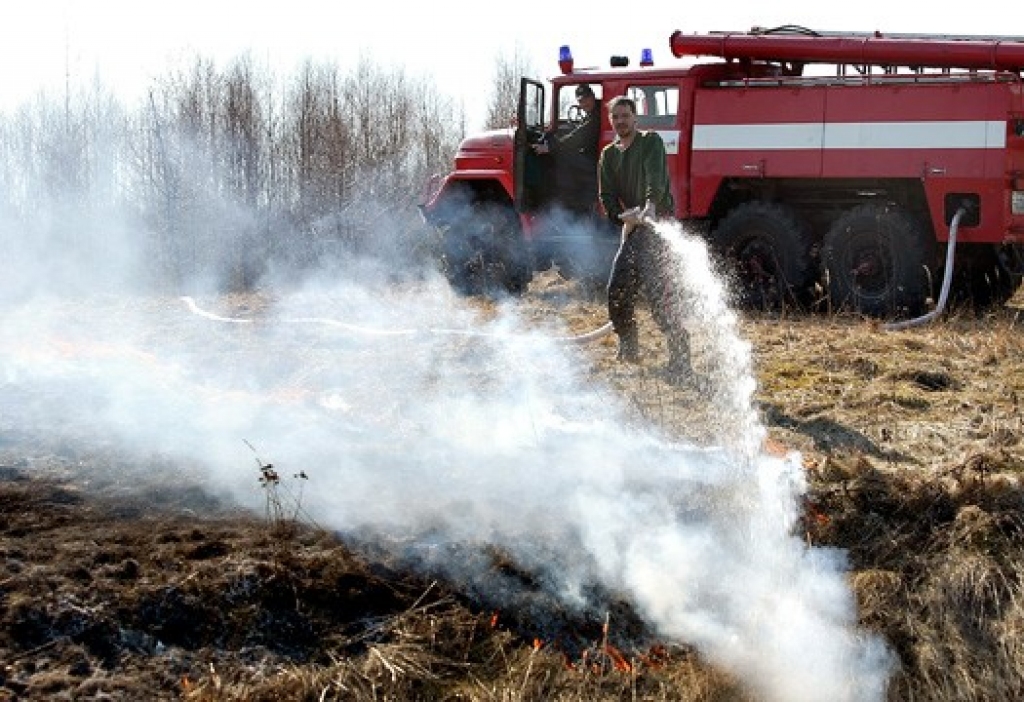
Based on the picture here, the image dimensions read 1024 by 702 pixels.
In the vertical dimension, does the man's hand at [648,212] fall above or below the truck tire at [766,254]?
above

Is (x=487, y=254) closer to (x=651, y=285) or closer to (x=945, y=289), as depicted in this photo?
(x=945, y=289)

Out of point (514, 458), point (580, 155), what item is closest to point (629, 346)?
point (514, 458)

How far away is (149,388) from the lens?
300 inches

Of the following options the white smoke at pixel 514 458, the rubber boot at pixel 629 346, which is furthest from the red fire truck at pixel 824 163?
the rubber boot at pixel 629 346

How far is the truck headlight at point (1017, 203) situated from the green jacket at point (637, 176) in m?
3.98

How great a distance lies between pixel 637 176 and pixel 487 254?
524 centimetres

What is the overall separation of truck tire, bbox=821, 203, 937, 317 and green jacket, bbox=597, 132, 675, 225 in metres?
3.26

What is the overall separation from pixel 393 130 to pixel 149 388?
58.5ft

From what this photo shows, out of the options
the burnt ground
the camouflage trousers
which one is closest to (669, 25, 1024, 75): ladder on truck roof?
the camouflage trousers

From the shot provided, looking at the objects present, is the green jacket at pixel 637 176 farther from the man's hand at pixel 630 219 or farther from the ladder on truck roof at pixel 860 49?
the ladder on truck roof at pixel 860 49

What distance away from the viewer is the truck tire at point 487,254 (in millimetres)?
12430

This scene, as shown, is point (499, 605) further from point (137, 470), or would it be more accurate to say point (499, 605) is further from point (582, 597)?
point (137, 470)

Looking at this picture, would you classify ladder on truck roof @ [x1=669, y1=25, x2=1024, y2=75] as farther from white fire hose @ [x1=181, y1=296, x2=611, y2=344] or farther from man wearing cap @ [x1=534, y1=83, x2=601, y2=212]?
white fire hose @ [x1=181, y1=296, x2=611, y2=344]

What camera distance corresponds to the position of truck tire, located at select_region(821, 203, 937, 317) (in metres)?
10.4
